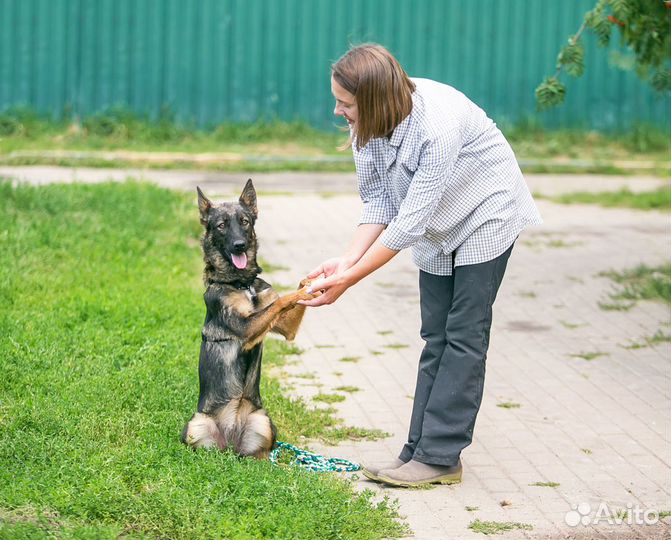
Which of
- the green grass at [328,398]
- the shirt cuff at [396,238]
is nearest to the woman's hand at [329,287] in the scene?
the shirt cuff at [396,238]

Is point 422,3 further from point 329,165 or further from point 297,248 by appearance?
point 297,248

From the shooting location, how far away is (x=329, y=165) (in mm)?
14227

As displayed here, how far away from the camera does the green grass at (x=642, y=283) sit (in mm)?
8820

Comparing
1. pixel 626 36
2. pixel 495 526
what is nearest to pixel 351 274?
pixel 495 526

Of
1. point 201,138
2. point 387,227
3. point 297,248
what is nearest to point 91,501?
point 387,227

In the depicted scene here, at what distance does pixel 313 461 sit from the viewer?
523 centimetres

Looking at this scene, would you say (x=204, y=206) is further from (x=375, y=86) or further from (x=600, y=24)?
(x=600, y=24)

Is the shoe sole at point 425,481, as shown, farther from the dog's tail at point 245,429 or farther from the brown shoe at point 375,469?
the dog's tail at point 245,429

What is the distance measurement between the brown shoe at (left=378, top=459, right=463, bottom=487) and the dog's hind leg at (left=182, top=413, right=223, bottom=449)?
0.78 metres

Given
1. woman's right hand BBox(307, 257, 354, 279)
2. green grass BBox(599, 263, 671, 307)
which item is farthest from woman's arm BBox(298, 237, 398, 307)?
green grass BBox(599, 263, 671, 307)

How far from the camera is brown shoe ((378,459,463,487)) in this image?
5059 mm

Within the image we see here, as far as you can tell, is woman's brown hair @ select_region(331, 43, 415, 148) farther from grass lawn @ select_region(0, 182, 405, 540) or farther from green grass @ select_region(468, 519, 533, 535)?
green grass @ select_region(468, 519, 533, 535)

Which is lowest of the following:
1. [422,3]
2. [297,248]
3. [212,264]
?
[297,248]

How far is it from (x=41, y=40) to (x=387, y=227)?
36.7 feet
